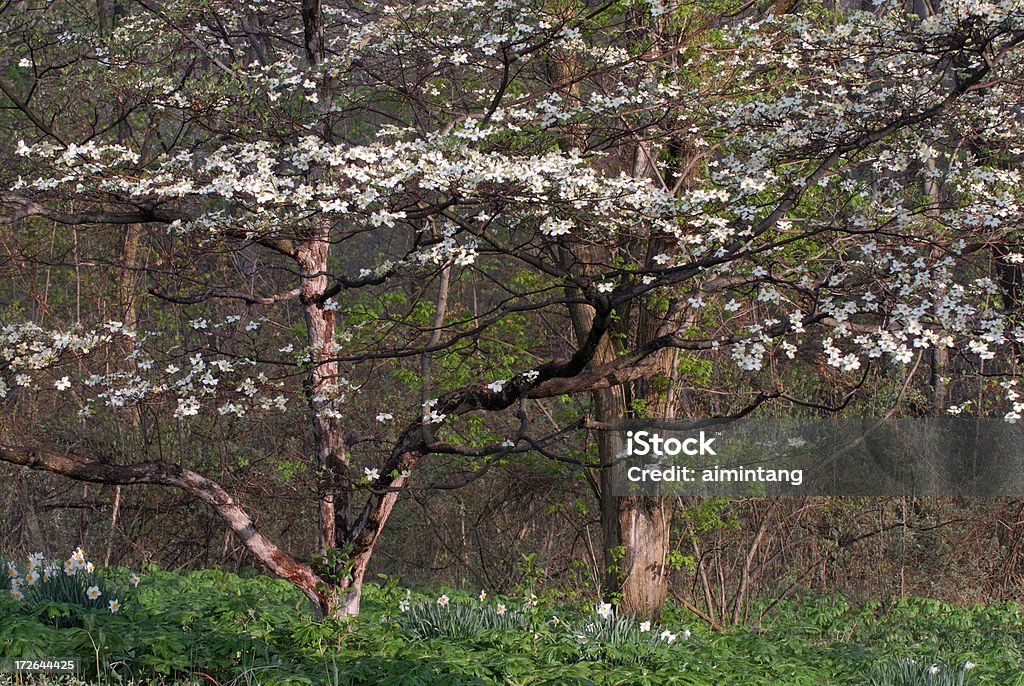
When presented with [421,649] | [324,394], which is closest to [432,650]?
[421,649]

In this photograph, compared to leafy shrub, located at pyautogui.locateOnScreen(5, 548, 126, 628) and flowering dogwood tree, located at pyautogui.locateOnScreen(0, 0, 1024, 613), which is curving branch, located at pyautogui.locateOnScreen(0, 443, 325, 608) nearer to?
flowering dogwood tree, located at pyautogui.locateOnScreen(0, 0, 1024, 613)

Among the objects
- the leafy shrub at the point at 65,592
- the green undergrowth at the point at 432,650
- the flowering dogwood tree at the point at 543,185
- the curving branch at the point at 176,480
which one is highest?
the flowering dogwood tree at the point at 543,185

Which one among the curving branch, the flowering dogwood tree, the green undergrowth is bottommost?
the green undergrowth

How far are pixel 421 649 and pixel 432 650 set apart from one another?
0.09 meters

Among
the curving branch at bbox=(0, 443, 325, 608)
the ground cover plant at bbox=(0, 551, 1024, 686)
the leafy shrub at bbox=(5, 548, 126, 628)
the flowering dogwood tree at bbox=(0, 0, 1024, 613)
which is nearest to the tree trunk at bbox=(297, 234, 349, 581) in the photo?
the flowering dogwood tree at bbox=(0, 0, 1024, 613)

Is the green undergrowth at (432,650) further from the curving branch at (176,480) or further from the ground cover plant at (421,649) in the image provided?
the curving branch at (176,480)

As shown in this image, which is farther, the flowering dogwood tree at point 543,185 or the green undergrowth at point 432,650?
the flowering dogwood tree at point 543,185

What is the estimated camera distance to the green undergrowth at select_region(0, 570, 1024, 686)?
501 centimetres

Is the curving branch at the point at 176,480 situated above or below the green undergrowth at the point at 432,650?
above

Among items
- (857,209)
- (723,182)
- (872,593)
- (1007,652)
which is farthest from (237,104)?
(872,593)

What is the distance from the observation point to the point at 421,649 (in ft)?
17.6

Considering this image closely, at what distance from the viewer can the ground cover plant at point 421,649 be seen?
504cm

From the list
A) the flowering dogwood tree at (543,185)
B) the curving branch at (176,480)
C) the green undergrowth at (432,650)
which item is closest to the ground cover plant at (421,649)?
the green undergrowth at (432,650)

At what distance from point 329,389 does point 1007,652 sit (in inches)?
194
